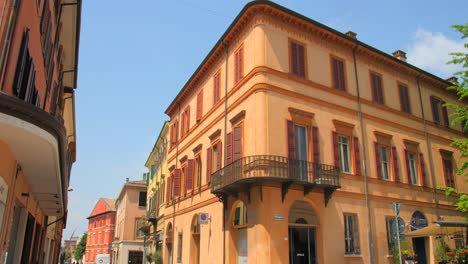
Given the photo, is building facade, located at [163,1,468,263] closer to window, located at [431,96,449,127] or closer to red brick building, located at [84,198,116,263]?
window, located at [431,96,449,127]

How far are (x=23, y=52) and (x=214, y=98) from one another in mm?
13721

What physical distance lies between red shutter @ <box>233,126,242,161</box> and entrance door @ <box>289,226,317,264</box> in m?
3.63

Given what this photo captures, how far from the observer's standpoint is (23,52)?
721 cm

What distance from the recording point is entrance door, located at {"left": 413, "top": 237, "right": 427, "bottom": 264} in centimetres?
1886

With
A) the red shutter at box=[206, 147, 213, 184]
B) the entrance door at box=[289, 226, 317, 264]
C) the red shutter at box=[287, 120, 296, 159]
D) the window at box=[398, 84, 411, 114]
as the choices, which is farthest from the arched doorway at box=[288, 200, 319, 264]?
the window at box=[398, 84, 411, 114]

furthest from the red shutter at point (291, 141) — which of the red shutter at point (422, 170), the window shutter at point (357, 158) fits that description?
the red shutter at point (422, 170)

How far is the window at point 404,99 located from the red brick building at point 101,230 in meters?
50.5

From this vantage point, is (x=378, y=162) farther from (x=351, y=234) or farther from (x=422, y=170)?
(x=351, y=234)

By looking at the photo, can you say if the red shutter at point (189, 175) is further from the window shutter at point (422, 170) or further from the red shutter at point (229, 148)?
the window shutter at point (422, 170)

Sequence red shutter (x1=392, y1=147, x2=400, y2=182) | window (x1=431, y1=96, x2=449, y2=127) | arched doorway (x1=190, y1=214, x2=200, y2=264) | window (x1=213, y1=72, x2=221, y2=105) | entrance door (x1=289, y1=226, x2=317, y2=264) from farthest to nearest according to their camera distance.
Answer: window (x1=431, y1=96, x2=449, y2=127) < arched doorway (x1=190, y1=214, x2=200, y2=264) < window (x1=213, y1=72, x2=221, y2=105) < red shutter (x1=392, y1=147, x2=400, y2=182) < entrance door (x1=289, y1=226, x2=317, y2=264)

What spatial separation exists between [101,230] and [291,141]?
58.9 meters

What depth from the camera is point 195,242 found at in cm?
2084

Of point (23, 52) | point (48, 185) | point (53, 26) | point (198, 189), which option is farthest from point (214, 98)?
point (23, 52)

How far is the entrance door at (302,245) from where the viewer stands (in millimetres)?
14680
